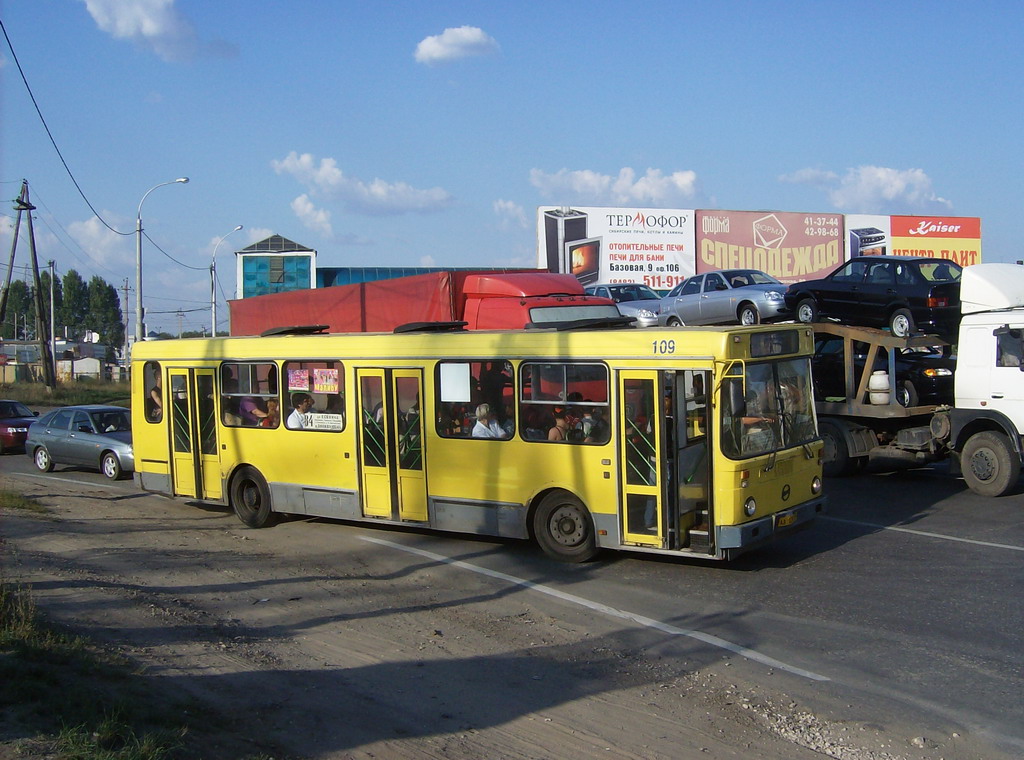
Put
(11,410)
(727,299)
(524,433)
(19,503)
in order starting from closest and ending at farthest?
(524,433) → (19,503) → (727,299) → (11,410)

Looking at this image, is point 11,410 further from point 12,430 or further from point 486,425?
point 486,425

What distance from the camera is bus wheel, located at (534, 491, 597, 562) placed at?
10594 mm

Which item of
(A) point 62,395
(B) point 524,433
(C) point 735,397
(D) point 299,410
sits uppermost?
(C) point 735,397

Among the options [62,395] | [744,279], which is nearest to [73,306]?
[62,395]

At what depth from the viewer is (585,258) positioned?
42.3m

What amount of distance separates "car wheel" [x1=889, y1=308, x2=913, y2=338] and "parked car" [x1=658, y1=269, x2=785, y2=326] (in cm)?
326

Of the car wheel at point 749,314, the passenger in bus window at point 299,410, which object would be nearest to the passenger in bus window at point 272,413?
the passenger in bus window at point 299,410

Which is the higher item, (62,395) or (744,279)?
(744,279)

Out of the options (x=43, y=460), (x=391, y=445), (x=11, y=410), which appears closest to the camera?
(x=391, y=445)

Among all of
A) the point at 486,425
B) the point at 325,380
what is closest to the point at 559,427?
the point at 486,425

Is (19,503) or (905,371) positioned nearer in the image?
(19,503)

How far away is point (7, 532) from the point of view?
11750 millimetres

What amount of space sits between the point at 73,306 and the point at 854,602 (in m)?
133

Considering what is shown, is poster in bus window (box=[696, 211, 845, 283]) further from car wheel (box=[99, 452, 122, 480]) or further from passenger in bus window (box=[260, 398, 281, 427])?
passenger in bus window (box=[260, 398, 281, 427])
